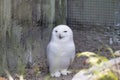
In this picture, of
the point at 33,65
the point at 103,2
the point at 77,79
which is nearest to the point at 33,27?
the point at 33,65

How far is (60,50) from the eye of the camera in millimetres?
3770

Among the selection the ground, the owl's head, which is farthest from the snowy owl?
the ground

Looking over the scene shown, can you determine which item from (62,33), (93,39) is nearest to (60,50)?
(62,33)

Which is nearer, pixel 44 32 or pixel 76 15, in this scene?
pixel 44 32

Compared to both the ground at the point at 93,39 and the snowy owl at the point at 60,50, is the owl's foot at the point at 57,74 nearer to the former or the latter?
the snowy owl at the point at 60,50

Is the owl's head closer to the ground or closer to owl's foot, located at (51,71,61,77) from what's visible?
owl's foot, located at (51,71,61,77)

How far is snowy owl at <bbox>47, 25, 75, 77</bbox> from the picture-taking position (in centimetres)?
375

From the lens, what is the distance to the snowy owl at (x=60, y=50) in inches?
147

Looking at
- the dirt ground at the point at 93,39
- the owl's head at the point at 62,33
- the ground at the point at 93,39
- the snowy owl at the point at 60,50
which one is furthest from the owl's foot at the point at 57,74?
the dirt ground at the point at 93,39

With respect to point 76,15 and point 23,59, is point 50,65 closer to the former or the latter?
point 23,59

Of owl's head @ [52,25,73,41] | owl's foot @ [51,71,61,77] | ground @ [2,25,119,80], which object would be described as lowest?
owl's foot @ [51,71,61,77]

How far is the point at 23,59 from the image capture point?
3.84 meters

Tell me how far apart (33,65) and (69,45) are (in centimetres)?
46

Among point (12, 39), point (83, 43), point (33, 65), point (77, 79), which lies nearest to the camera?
point (77, 79)
